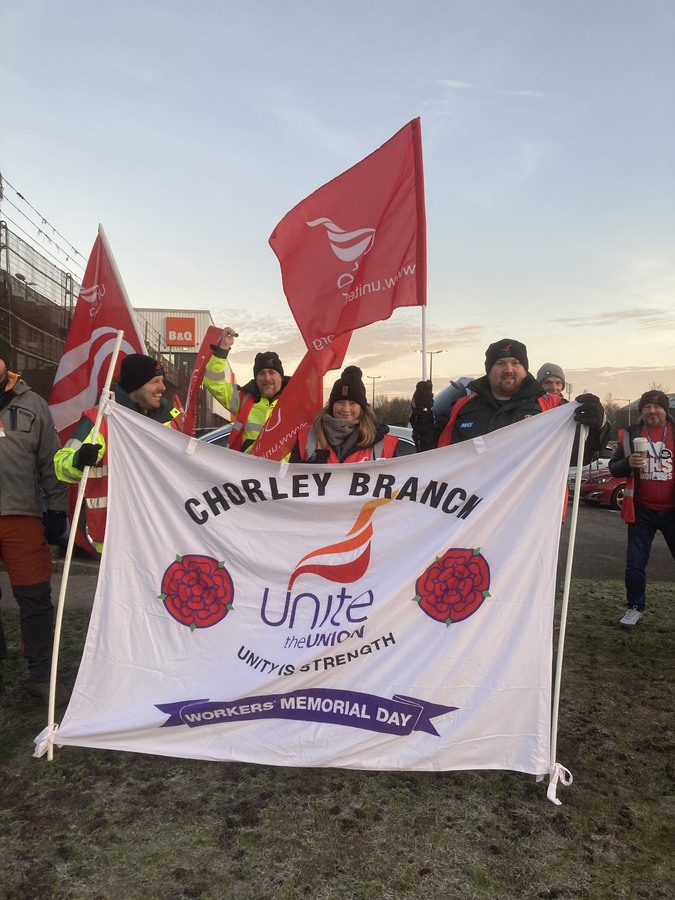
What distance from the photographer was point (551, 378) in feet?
18.8

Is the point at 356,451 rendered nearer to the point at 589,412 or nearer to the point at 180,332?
the point at 589,412

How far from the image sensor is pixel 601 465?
1683 cm

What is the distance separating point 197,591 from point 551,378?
13.3 ft

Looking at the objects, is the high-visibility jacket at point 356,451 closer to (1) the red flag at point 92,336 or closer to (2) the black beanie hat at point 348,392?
(2) the black beanie hat at point 348,392

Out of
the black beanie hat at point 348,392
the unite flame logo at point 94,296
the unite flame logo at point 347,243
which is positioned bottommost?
the black beanie hat at point 348,392

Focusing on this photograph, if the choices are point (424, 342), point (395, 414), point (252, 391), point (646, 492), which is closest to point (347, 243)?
point (424, 342)

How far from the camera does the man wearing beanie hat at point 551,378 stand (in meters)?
5.73

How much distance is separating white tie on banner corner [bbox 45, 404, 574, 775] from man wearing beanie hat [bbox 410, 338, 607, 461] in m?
0.59

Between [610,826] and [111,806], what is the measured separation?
2111 millimetres

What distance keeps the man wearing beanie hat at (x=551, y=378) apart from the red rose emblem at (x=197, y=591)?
385cm

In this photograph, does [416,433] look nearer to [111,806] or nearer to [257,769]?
[257,769]

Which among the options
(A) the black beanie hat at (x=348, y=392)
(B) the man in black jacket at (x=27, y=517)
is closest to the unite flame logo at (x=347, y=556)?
(A) the black beanie hat at (x=348, y=392)

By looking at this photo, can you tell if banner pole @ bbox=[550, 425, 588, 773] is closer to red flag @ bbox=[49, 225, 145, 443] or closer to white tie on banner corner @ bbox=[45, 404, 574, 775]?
white tie on banner corner @ bbox=[45, 404, 574, 775]

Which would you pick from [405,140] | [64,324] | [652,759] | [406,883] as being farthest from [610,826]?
[64,324]
